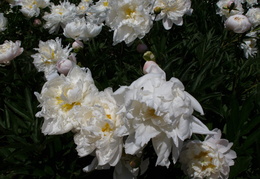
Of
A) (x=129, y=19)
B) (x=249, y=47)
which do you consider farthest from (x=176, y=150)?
(x=249, y=47)

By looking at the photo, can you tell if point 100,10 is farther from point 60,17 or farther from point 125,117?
point 125,117

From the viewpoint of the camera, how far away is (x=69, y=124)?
0.76 meters

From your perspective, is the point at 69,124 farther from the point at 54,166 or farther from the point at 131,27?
the point at 131,27

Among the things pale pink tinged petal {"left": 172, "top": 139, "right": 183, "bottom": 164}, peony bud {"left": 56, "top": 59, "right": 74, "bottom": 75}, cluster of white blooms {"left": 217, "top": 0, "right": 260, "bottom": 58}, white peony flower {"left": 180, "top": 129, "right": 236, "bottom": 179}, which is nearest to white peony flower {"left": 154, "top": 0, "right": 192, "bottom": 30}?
cluster of white blooms {"left": 217, "top": 0, "right": 260, "bottom": 58}

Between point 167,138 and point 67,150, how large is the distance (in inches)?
23.8

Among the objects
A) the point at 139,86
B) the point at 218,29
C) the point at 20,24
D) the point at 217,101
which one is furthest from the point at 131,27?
the point at 20,24

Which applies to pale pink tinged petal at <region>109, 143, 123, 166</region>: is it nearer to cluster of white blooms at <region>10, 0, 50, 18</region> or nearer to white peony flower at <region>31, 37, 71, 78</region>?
white peony flower at <region>31, 37, 71, 78</region>

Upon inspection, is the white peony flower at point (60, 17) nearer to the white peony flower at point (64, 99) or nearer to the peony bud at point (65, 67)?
the peony bud at point (65, 67)

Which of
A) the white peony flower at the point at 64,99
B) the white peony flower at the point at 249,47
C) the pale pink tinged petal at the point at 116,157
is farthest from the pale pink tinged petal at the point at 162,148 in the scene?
the white peony flower at the point at 249,47

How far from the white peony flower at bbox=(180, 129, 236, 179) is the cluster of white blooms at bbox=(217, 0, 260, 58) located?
31.2 inches

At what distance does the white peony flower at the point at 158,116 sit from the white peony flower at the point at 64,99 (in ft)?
0.49

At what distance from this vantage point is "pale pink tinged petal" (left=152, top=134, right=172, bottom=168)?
67cm

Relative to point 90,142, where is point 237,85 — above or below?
below

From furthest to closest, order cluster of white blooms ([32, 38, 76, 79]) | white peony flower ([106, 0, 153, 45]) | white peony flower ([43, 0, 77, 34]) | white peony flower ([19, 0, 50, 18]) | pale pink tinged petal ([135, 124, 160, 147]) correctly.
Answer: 1. white peony flower ([19, 0, 50, 18])
2. white peony flower ([43, 0, 77, 34])
3. cluster of white blooms ([32, 38, 76, 79])
4. white peony flower ([106, 0, 153, 45])
5. pale pink tinged petal ([135, 124, 160, 147])
